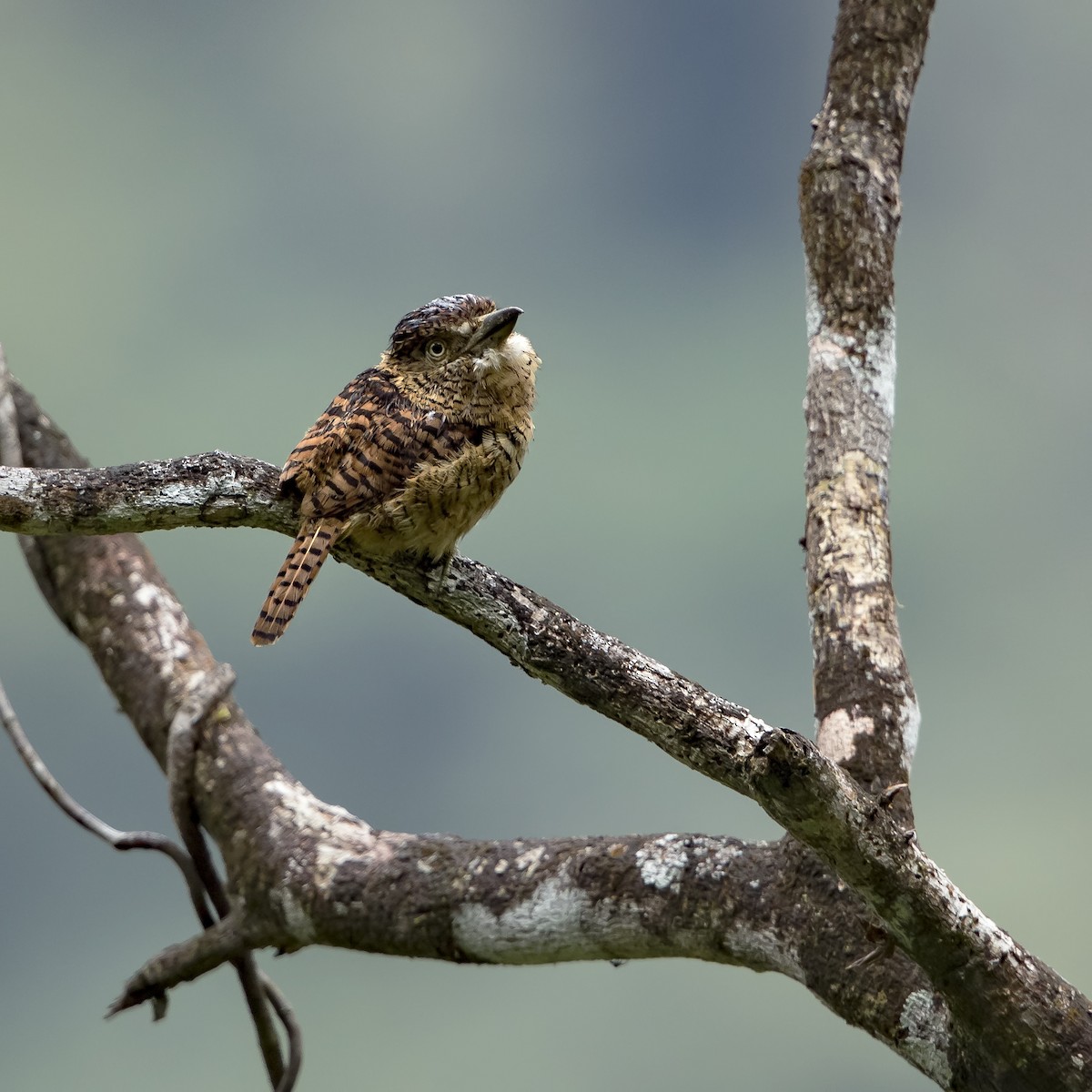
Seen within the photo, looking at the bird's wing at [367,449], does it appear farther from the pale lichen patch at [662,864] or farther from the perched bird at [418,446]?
the pale lichen patch at [662,864]

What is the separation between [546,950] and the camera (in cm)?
284

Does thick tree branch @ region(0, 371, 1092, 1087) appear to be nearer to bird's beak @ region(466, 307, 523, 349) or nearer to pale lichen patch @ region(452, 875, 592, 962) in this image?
pale lichen patch @ region(452, 875, 592, 962)

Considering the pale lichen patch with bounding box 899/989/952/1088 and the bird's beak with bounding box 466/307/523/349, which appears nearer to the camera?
the pale lichen patch with bounding box 899/989/952/1088

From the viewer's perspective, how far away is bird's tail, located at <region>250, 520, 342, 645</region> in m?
2.40

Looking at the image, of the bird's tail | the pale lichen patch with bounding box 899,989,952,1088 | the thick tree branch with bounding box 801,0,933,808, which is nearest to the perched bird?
the bird's tail

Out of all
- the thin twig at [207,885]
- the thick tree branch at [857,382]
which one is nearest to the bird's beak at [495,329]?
the thick tree branch at [857,382]

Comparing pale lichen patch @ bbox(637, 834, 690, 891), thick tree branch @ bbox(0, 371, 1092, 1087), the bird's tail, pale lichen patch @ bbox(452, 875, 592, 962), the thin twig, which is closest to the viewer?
thick tree branch @ bbox(0, 371, 1092, 1087)

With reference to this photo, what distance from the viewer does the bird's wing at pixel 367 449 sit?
246 centimetres

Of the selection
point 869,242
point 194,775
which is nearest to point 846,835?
point 869,242

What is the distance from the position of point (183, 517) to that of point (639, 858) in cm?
113

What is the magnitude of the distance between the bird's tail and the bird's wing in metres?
0.07

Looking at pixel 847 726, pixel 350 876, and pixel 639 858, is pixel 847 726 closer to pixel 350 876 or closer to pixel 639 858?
pixel 639 858

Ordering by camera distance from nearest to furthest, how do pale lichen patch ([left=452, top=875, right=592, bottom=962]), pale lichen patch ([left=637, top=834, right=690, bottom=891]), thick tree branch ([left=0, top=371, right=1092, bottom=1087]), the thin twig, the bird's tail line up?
thick tree branch ([left=0, top=371, right=1092, bottom=1087])
the bird's tail
pale lichen patch ([left=637, top=834, right=690, bottom=891])
pale lichen patch ([left=452, top=875, right=592, bottom=962])
the thin twig

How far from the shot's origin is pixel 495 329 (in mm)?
2785
